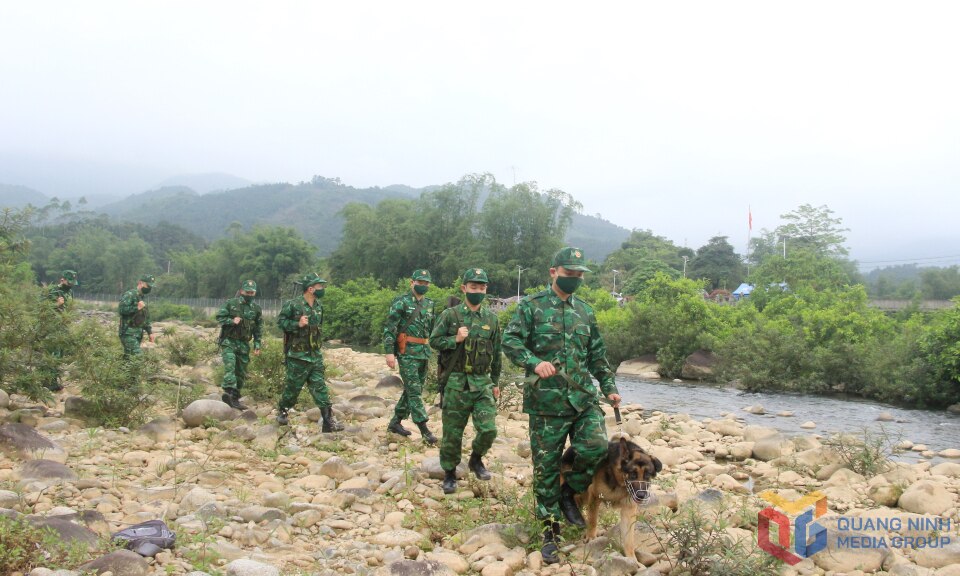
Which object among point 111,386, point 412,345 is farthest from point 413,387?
point 111,386

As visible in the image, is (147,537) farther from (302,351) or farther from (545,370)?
(302,351)

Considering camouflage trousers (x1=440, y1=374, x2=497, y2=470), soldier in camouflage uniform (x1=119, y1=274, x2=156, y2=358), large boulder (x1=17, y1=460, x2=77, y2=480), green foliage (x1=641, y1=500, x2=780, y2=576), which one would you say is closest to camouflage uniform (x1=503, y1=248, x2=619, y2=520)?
green foliage (x1=641, y1=500, x2=780, y2=576)

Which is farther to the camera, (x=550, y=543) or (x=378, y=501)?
(x=378, y=501)

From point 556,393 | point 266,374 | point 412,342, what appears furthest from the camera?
point 266,374

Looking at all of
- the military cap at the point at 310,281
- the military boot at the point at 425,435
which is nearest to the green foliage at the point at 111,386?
the military cap at the point at 310,281

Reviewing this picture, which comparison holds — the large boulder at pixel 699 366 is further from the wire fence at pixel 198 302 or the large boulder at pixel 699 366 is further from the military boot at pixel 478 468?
the wire fence at pixel 198 302

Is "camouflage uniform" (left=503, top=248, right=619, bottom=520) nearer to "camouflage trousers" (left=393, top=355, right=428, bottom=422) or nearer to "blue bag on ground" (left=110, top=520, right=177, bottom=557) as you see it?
"blue bag on ground" (left=110, top=520, right=177, bottom=557)

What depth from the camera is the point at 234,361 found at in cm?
893

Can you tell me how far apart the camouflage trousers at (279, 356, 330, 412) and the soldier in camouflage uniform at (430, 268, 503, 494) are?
2481mm

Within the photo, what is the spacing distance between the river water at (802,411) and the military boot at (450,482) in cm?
718

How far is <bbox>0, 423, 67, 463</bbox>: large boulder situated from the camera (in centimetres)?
557

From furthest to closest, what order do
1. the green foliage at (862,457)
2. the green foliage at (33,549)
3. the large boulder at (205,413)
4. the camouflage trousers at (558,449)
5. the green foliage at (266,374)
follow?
the green foliage at (266,374) < the large boulder at (205,413) < the green foliage at (862,457) < the camouflage trousers at (558,449) < the green foliage at (33,549)

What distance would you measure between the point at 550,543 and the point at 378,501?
1.79 metres

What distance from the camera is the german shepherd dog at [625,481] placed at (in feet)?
12.7
